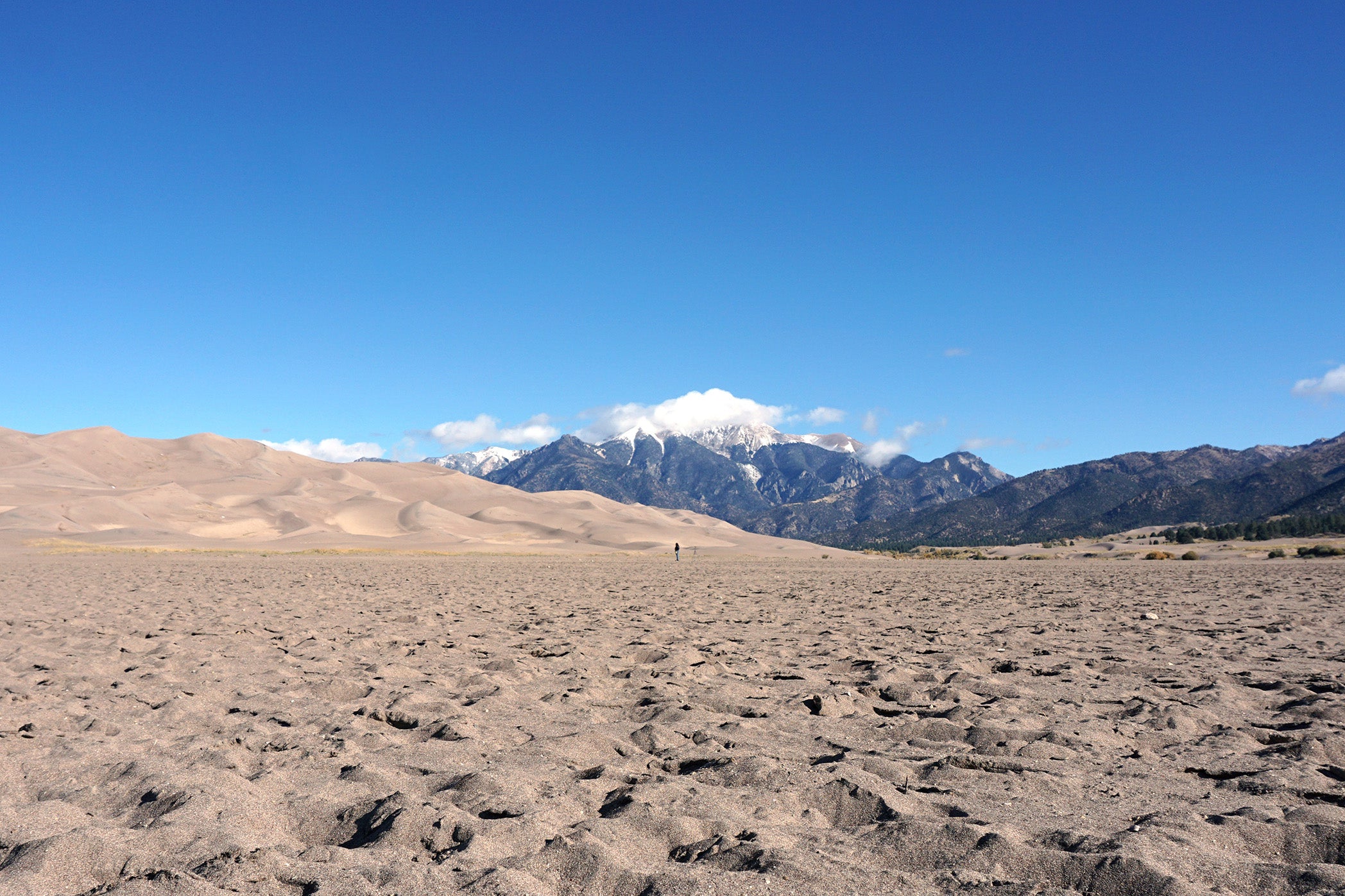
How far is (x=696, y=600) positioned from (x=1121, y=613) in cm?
837

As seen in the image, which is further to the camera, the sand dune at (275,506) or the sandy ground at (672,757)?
the sand dune at (275,506)

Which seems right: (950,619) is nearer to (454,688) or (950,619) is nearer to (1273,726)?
(1273,726)

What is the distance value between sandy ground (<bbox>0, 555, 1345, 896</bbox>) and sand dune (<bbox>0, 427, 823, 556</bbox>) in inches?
2229

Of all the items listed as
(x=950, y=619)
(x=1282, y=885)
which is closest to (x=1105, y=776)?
(x=1282, y=885)

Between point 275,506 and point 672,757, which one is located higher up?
point 275,506

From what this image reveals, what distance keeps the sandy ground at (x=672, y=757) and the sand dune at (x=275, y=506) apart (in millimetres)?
56628

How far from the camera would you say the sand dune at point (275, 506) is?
246 ft

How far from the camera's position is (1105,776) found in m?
4.92

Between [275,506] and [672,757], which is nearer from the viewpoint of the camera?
[672,757]

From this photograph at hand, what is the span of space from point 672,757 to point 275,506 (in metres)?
106

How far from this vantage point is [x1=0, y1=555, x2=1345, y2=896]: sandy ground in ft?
11.8

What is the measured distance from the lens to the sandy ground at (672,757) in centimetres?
360

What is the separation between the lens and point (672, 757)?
543 cm

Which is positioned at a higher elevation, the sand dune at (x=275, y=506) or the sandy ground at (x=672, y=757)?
the sand dune at (x=275, y=506)
